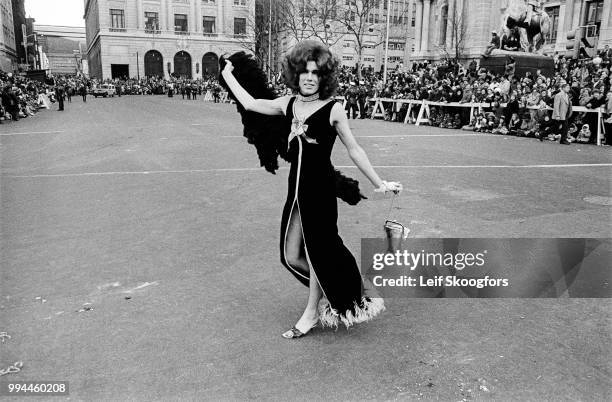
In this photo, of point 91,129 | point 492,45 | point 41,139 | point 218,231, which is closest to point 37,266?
point 218,231

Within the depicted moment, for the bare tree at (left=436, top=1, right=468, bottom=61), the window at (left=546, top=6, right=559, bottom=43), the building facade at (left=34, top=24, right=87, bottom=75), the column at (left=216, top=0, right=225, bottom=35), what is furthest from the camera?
the building facade at (left=34, top=24, right=87, bottom=75)

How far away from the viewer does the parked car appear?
63450 millimetres

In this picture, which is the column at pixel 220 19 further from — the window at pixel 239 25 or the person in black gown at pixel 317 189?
the person in black gown at pixel 317 189

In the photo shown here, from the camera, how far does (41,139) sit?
1639 cm

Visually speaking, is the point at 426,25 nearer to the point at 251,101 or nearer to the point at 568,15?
the point at 568,15

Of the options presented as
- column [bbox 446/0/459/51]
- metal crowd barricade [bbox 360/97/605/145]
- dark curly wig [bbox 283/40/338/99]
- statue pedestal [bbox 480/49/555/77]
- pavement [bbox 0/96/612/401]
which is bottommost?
pavement [bbox 0/96/612/401]

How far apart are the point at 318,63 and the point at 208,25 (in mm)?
91049

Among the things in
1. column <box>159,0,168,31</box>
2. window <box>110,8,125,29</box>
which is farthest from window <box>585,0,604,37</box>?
window <box>110,8,125,29</box>

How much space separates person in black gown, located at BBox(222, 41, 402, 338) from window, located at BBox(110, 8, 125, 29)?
88.8 meters

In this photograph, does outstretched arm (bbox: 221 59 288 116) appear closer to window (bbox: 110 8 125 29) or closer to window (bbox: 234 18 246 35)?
window (bbox: 110 8 125 29)

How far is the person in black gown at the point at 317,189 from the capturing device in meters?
3.53

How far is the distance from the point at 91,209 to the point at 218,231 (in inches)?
87.5

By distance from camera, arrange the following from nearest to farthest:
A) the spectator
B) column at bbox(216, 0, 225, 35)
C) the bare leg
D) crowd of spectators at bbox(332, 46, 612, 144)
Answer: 1. the bare leg
2. crowd of spectators at bbox(332, 46, 612, 144)
3. the spectator
4. column at bbox(216, 0, 225, 35)

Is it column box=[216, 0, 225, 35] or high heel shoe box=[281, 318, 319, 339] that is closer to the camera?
high heel shoe box=[281, 318, 319, 339]
